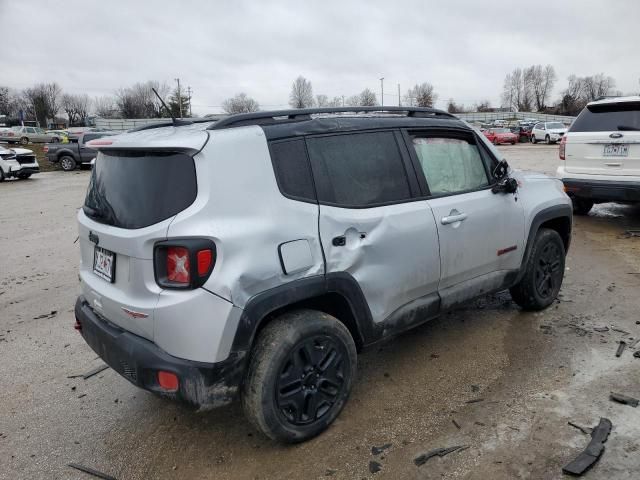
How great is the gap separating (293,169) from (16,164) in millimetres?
20131

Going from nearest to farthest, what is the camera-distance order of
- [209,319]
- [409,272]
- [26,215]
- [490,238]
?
[209,319], [409,272], [490,238], [26,215]

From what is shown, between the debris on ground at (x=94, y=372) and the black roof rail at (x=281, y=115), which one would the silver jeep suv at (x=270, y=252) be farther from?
the debris on ground at (x=94, y=372)

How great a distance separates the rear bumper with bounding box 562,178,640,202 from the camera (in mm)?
7012

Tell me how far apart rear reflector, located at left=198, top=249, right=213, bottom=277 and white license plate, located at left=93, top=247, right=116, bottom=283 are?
24.7 inches

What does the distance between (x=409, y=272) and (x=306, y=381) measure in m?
0.93

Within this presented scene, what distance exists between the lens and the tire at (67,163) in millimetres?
23688

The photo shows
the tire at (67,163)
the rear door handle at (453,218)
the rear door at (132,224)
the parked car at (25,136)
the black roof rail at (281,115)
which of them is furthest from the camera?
the parked car at (25,136)

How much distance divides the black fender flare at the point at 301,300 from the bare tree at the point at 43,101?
331 feet

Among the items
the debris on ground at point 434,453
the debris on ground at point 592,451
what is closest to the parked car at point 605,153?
the debris on ground at point 592,451

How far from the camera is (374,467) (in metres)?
2.60

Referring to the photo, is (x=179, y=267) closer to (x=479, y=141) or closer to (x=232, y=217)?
(x=232, y=217)

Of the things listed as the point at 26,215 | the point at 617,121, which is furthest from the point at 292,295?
the point at 26,215

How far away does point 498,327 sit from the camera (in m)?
4.25

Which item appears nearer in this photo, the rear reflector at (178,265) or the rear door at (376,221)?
the rear reflector at (178,265)
